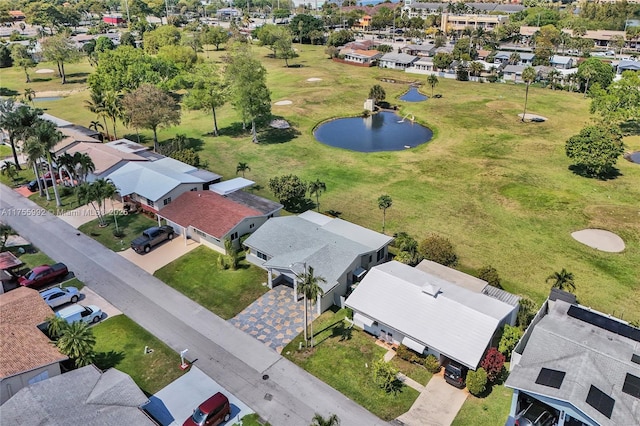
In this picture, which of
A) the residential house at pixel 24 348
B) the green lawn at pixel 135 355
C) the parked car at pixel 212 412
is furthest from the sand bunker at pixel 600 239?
the residential house at pixel 24 348

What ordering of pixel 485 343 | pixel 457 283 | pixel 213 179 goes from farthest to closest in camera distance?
pixel 213 179 < pixel 457 283 < pixel 485 343

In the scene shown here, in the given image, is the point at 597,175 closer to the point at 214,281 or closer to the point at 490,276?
the point at 490,276

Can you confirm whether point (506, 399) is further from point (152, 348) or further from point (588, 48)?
point (588, 48)

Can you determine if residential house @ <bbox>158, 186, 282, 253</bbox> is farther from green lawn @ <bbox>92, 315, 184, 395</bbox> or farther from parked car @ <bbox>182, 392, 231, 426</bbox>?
parked car @ <bbox>182, 392, 231, 426</bbox>

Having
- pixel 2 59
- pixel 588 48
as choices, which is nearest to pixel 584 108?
pixel 588 48

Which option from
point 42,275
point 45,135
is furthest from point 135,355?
point 45,135

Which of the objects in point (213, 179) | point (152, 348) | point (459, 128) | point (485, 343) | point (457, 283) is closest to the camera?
point (485, 343)

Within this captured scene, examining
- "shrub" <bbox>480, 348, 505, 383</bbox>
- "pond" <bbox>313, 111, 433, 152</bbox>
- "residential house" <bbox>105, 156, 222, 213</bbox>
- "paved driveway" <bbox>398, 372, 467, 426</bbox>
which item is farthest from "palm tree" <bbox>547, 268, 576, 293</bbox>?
"pond" <bbox>313, 111, 433, 152</bbox>
